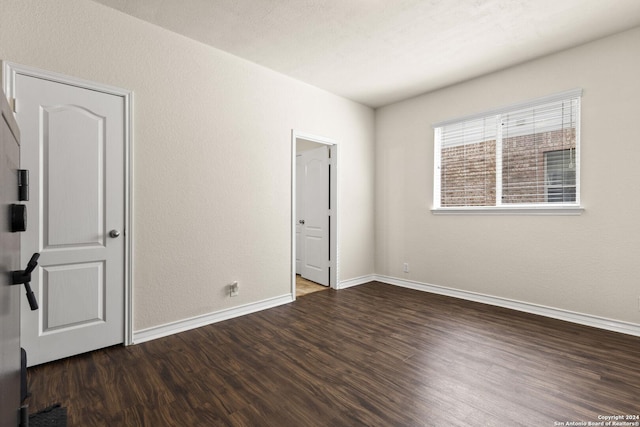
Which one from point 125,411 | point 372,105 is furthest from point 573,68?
point 125,411

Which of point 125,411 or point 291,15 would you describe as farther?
point 291,15

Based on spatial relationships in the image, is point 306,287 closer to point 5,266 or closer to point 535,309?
point 535,309

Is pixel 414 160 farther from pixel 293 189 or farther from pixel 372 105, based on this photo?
pixel 293 189

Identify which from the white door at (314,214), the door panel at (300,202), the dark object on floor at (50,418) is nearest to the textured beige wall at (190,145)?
the white door at (314,214)

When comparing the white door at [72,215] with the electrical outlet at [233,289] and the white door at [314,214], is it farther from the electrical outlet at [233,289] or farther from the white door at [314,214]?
the white door at [314,214]

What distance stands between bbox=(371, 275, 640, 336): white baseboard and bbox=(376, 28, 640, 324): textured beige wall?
0.18 ft

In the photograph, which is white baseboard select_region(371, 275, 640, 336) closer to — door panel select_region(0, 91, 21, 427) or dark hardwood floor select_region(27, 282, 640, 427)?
dark hardwood floor select_region(27, 282, 640, 427)

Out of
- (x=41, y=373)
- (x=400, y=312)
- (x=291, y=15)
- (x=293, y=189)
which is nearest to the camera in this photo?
(x=41, y=373)

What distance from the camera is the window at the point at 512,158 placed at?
129 inches

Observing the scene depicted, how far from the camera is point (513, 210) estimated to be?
11.7 ft

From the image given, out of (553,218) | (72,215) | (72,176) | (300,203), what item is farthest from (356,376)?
(300,203)

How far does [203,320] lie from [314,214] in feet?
7.67

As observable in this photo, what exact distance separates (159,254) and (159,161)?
0.85 meters

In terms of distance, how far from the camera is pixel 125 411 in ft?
5.91
